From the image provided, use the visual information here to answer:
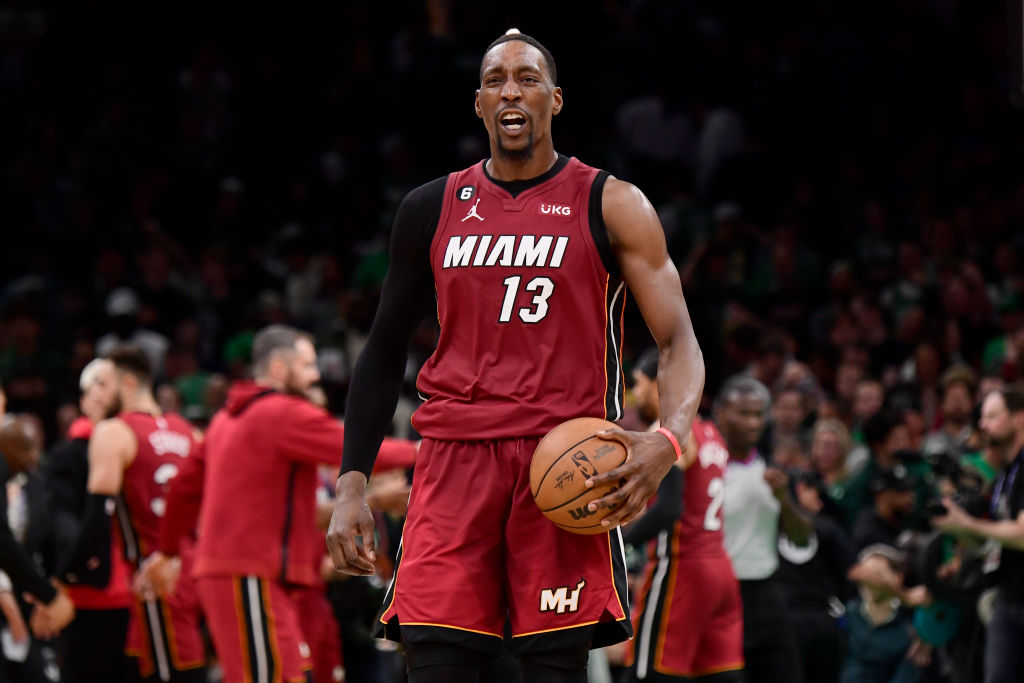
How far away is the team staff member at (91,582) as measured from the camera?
855 centimetres

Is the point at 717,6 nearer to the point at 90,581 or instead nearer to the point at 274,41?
the point at 274,41

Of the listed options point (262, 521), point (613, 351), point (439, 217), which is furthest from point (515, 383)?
point (262, 521)

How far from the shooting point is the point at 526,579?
4.07 m

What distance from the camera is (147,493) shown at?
853cm

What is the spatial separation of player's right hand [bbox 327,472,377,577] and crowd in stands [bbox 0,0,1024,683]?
6.01 m

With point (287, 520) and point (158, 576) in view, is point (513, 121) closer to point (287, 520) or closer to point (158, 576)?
point (287, 520)

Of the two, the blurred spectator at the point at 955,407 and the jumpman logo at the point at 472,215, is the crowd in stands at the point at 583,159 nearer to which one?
the blurred spectator at the point at 955,407

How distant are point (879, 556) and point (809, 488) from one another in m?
0.57

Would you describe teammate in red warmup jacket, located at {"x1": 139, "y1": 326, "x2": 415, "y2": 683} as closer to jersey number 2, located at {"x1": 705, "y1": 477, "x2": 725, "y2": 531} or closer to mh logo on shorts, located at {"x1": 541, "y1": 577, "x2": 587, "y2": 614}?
jersey number 2, located at {"x1": 705, "y1": 477, "x2": 725, "y2": 531}

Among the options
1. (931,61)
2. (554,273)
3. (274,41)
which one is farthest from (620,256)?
(274,41)

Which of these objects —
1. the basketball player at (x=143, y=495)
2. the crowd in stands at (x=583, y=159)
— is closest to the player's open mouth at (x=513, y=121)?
the basketball player at (x=143, y=495)

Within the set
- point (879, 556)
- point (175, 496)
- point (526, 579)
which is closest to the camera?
point (526, 579)

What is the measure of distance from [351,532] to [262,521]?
3.25 m

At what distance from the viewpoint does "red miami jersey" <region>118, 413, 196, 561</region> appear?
8477mm
